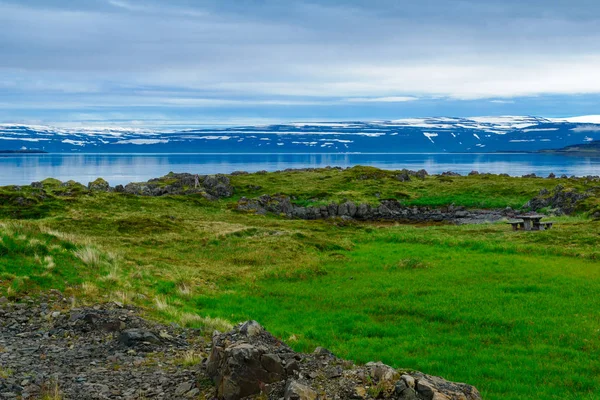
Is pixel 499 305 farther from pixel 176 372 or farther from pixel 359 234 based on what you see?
pixel 359 234

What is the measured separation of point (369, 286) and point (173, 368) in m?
15.7

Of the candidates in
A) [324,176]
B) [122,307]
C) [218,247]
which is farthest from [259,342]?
[324,176]

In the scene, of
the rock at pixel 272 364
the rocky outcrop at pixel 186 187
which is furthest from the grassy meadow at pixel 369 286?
the rocky outcrop at pixel 186 187

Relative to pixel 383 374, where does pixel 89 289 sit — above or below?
below

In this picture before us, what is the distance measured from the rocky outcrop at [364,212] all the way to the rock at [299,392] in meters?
68.1

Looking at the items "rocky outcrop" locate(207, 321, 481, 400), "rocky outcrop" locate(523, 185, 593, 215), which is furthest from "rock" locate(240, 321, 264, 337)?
"rocky outcrop" locate(523, 185, 593, 215)

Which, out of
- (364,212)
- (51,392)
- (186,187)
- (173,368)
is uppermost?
(51,392)

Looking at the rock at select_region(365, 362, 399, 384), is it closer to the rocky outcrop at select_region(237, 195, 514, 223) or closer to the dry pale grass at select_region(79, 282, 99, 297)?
the dry pale grass at select_region(79, 282, 99, 297)

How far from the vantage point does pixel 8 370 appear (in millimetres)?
12734

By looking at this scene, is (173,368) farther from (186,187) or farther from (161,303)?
(186,187)

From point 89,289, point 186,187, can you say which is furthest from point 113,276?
point 186,187

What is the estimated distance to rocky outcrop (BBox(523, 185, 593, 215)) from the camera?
242ft

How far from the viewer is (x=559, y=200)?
78.6m

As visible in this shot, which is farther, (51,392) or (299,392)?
(51,392)
